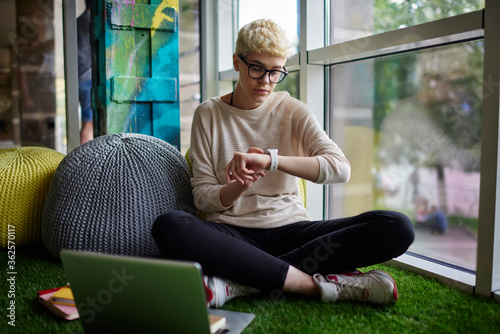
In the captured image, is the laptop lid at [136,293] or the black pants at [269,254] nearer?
the laptop lid at [136,293]

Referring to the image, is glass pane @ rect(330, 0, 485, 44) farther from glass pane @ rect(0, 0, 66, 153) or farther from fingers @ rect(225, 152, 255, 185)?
glass pane @ rect(0, 0, 66, 153)

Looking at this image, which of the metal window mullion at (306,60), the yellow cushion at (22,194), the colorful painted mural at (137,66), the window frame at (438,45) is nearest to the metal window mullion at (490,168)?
the window frame at (438,45)

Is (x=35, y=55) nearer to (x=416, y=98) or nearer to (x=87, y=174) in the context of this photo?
(x=87, y=174)

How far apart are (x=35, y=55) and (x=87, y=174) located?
2.06 m

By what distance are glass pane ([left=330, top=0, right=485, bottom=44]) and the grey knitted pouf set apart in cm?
88

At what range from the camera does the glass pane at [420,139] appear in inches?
58.3

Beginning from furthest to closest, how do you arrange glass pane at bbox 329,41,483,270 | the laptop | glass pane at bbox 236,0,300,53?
glass pane at bbox 236,0,300,53
glass pane at bbox 329,41,483,270
the laptop

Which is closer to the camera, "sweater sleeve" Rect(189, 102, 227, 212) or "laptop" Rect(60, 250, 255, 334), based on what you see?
"laptop" Rect(60, 250, 255, 334)

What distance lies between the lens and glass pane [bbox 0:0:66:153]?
10.2ft

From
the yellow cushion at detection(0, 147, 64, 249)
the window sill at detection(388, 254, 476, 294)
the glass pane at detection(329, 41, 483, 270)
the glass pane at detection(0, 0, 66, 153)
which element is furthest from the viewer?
the glass pane at detection(0, 0, 66, 153)

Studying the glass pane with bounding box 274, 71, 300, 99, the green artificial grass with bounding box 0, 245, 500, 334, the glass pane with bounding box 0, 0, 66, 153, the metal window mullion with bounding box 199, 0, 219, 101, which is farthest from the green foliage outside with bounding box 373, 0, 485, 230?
the glass pane with bounding box 0, 0, 66, 153

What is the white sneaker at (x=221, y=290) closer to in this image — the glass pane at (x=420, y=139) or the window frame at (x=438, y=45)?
the window frame at (x=438, y=45)

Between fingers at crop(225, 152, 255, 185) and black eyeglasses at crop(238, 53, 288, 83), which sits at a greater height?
black eyeglasses at crop(238, 53, 288, 83)

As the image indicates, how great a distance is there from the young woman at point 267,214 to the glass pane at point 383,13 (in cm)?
47
